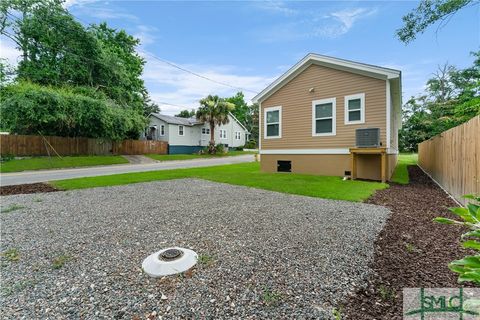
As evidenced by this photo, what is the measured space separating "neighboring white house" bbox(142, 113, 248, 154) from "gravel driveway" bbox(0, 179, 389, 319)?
77.8 ft

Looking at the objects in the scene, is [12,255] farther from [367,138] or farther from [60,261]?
[367,138]

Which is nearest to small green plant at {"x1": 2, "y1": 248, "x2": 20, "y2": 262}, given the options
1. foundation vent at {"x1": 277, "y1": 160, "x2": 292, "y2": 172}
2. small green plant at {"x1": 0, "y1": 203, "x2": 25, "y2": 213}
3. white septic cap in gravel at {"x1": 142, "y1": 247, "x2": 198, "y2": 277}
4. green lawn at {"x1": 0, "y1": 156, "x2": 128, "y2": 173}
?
white septic cap in gravel at {"x1": 142, "y1": 247, "x2": 198, "y2": 277}

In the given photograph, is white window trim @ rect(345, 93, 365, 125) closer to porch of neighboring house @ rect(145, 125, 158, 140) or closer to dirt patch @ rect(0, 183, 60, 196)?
dirt patch @ rect(0, 183, 60, 196)

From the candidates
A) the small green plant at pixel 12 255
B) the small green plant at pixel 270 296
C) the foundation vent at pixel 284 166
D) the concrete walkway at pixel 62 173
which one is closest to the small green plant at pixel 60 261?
the small green plant at pixel 12 255

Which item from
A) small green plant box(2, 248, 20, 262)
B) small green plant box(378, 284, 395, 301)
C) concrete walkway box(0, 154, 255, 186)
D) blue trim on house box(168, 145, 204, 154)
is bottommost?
small green plant box(2, 248, 20, 262)

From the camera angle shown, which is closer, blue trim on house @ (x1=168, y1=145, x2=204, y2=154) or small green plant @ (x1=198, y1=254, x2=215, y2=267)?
small green plant @ (x1=198, y1=254, x2=215, y2=267)

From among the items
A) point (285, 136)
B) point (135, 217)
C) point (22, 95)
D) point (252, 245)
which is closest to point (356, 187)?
point (285, 136)

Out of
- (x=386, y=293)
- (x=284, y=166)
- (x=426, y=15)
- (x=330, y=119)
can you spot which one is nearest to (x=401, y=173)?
(x=330, y=119)

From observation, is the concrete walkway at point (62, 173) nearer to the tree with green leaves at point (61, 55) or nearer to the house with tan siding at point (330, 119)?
the tree with green leaves at point (61, 55)

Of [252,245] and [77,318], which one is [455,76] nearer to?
[252,245]

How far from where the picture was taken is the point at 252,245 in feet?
10.8

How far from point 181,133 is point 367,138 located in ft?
79.2

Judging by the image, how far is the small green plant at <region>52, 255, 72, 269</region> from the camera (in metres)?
2.84

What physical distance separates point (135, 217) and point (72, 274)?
6.62 feet
